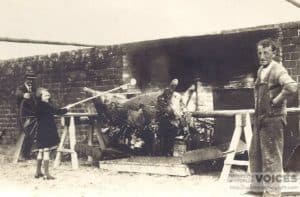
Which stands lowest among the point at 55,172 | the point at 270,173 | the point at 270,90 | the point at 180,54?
the point at 55,172

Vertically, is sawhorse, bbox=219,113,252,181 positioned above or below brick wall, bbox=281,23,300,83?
below

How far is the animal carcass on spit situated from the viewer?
30.4 ft

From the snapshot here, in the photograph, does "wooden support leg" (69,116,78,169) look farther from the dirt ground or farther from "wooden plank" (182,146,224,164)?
"wooden plank" (182,146,224,164)

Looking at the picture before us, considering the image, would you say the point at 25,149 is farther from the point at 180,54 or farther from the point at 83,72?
the point at 180,54

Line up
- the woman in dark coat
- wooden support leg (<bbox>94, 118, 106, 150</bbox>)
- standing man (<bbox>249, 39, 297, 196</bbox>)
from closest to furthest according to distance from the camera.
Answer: standing man (<bbox>249, 39, 297, 196</bbox>) < the woman in dark coat < wooden support leg (<bbox>94, 118, 106, 150</bbox>)

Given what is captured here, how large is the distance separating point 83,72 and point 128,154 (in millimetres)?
3155

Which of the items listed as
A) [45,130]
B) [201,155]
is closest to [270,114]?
[201,155]

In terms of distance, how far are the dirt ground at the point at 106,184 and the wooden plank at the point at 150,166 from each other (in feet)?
0.36

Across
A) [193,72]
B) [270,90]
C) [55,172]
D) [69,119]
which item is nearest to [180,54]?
[193,72]

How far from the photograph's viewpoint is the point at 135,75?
11.6 metres

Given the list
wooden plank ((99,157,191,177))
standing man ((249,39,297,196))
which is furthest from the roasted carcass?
standing man ((249,39,297,196))

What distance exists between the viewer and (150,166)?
29.6ft

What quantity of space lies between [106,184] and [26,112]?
10.0ft

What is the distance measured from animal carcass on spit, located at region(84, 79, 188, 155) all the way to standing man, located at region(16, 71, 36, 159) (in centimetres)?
141
